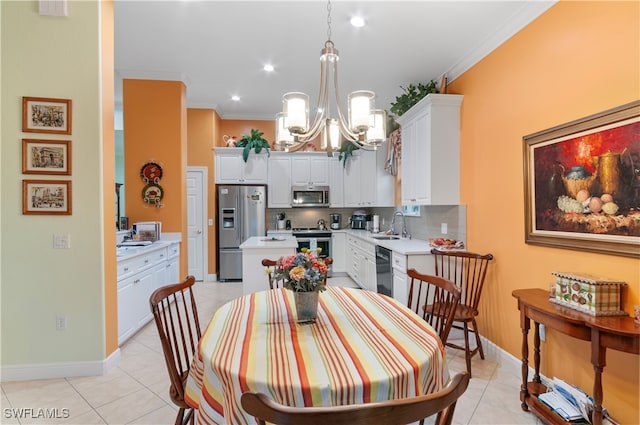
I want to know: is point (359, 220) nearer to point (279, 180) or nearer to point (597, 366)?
point (279, 180)

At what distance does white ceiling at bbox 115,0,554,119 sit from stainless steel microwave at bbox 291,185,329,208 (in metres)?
2.00

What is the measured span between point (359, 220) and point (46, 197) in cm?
469

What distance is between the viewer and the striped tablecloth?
3.35ft

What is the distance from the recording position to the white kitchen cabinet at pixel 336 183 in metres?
6.09

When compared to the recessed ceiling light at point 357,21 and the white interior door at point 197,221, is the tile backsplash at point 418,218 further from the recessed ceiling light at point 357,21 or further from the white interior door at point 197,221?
the recessed ceiling light at point 357,21

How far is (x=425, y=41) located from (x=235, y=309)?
9.90 feet

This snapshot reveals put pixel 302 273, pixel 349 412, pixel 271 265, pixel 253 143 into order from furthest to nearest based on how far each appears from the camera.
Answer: pixel 253 143 → pixel 271 265 → pixel 302 273 → pixel 349 412

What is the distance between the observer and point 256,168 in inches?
227

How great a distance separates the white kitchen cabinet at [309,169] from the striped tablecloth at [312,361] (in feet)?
14.6

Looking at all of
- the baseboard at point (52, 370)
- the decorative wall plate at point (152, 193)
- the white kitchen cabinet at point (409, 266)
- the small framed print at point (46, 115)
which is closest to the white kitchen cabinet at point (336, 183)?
the white kitchen cabinet at point (409, 266)

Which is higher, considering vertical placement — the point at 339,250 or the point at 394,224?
the point at 394,224

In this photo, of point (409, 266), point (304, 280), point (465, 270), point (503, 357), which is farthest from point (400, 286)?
point (304, 280)

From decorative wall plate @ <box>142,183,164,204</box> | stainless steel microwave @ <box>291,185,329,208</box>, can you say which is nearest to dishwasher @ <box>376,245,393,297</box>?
stainless steel microwave @ <box>291,185,329,208</box>

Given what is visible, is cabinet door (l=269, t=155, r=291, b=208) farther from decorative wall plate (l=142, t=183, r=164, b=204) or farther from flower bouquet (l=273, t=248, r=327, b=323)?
flower bouquet (l=273, t=248, r=327, b=323)
